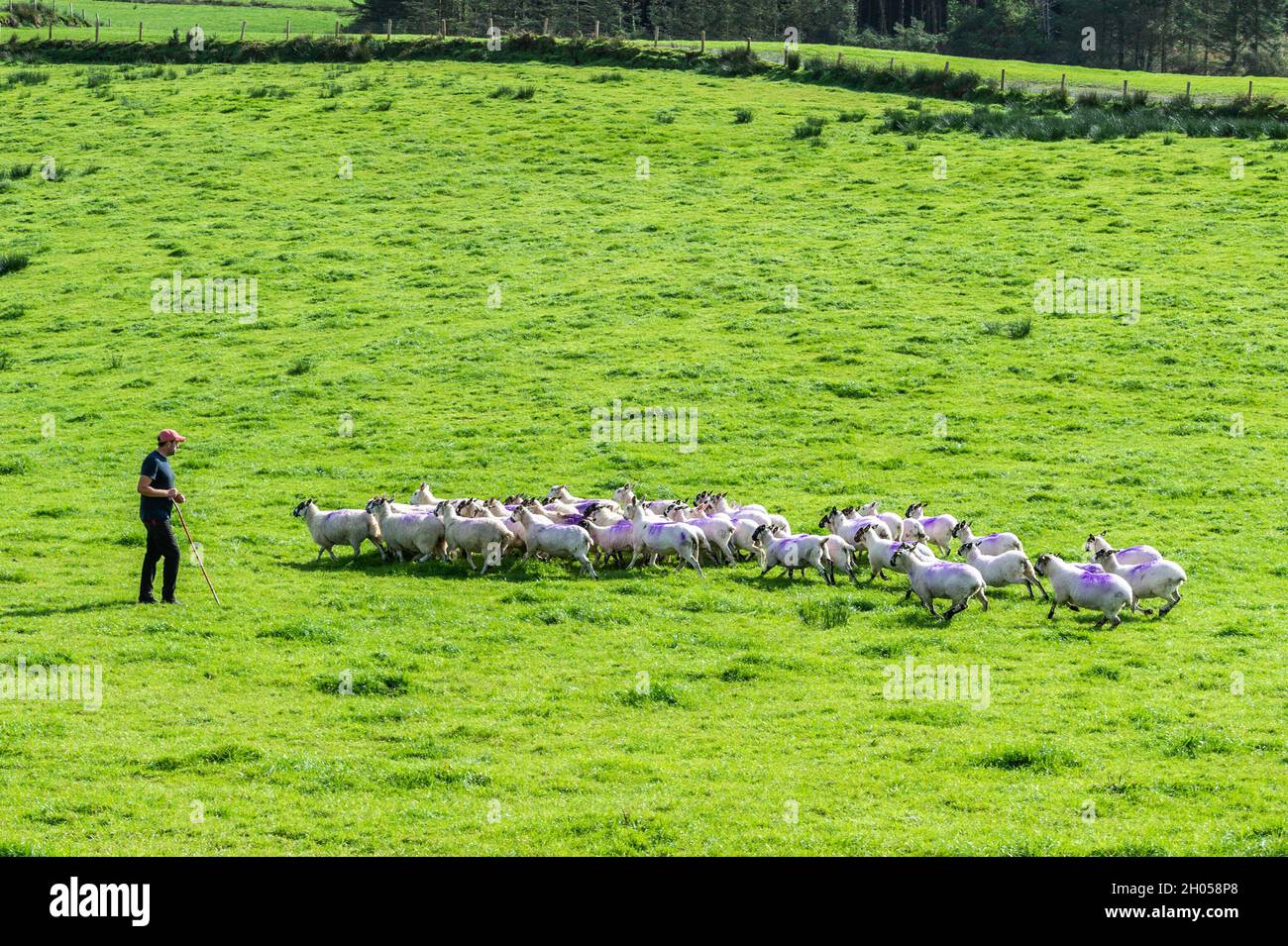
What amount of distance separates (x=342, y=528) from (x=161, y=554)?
3.39 meters

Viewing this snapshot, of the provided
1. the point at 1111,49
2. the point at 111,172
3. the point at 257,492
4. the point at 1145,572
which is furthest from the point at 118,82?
the point at 1111,49

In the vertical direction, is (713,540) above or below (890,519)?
below

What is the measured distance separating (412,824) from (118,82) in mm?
62659

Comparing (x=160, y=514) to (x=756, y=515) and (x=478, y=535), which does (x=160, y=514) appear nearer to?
(x=478, y=535)

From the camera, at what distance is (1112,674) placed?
1608 centimetres

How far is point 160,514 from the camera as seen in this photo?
19.1 metres

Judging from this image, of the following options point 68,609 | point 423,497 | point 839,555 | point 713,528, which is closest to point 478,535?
point 423,497

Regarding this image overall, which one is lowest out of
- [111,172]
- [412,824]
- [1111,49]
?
[412,824]

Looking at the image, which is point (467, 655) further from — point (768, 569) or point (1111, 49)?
point (1111, 49)

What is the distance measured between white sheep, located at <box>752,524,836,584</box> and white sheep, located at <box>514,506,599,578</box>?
2.79 metres

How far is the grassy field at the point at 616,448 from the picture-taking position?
13.0m

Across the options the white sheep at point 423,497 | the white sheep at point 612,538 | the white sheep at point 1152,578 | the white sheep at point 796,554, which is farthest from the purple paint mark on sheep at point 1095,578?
the white sheep at point 423,497

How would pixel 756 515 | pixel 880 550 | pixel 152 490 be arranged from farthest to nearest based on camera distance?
pixel 756 515 → pixel 880 550 → pixel 152 490

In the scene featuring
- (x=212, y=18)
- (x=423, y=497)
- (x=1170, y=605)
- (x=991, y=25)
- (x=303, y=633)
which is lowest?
(x=303, y=633)
